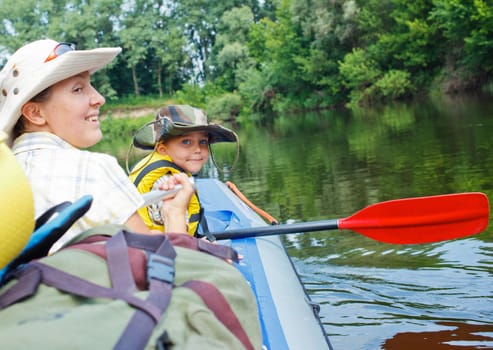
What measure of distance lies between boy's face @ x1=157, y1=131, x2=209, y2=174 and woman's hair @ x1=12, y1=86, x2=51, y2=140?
3.49 feet

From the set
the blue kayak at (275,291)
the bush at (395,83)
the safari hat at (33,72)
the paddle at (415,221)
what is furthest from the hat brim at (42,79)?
the bush at (395,83)

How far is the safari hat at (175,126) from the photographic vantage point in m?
2.56

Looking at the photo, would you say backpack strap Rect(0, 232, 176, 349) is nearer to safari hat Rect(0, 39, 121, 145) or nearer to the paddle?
safari hat Rect(0, 39, 121, 145)

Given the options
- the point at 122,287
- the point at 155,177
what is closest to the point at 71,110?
the point at 122,287

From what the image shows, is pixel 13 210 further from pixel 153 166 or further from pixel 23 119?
pixel 153 166

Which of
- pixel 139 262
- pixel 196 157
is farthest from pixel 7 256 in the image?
pixel 196 157

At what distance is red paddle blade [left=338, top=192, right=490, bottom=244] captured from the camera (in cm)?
269

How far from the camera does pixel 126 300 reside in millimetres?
893

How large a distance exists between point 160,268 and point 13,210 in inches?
10.1

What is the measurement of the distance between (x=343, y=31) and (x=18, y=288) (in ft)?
78.6

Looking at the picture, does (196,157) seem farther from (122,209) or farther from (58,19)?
(58,19)

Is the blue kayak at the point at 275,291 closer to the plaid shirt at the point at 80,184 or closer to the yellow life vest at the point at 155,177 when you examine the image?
the yellow life vest at the point at 155,177

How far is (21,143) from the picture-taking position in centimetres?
155

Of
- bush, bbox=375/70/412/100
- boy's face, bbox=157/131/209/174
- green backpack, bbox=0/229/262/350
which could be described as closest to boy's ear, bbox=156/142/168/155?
boy's face, bbox=157/131/209/174
